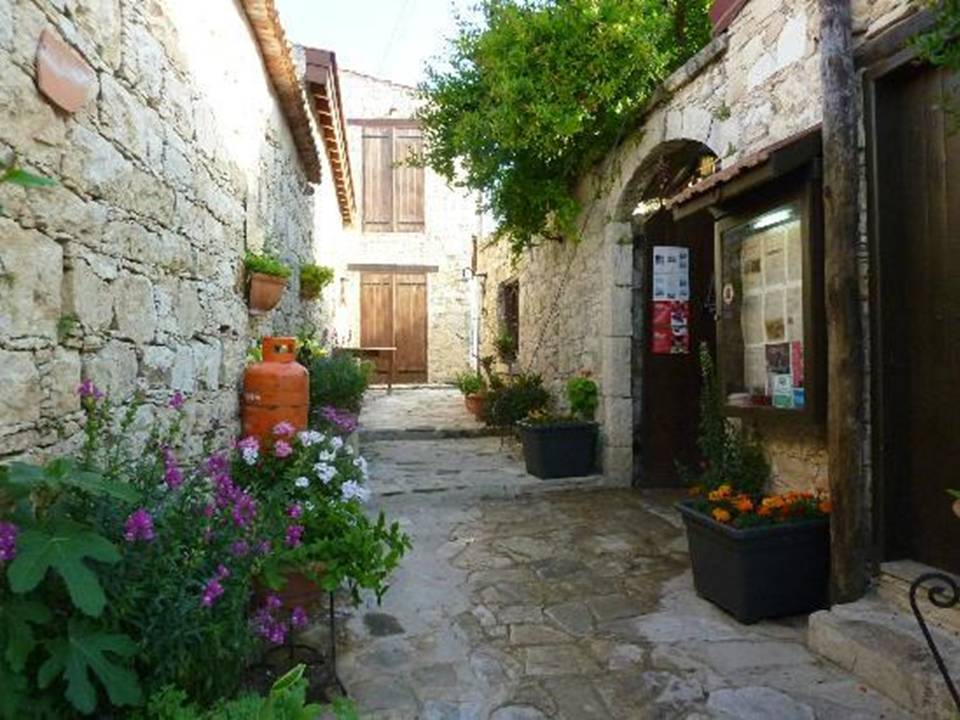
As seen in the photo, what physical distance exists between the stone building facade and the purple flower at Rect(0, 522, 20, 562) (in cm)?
275

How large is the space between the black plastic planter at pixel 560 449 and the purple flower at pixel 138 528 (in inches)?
160

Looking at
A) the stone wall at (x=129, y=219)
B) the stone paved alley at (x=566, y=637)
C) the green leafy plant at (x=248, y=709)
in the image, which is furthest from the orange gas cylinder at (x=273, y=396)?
the green leafy plant at (x=248, y=709)

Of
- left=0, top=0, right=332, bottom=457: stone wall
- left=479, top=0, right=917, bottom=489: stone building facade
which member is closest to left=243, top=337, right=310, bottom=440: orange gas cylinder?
left=0, top=0, right=332, bottom=457: stone wall

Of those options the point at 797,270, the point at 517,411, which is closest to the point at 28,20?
the point at 797,270

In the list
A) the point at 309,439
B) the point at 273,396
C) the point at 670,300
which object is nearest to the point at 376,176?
the point at 670,300

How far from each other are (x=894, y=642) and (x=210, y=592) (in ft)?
7.48

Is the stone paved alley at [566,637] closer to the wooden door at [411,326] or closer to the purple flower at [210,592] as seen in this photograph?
the purple flower at [210,592]

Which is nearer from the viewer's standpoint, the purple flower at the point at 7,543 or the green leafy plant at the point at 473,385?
the purple flower at the point at 7,543

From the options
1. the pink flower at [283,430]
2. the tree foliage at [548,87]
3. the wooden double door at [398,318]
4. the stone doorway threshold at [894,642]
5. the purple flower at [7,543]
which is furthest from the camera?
the wooden double door at [398,318]

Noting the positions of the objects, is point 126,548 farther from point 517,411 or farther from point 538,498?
point 517,411

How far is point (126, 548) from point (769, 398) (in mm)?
2801

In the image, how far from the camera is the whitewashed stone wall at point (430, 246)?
12898 millimetres

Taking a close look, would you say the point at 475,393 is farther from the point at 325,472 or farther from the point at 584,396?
the point at 325,472

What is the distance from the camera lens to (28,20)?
69.6 inches
